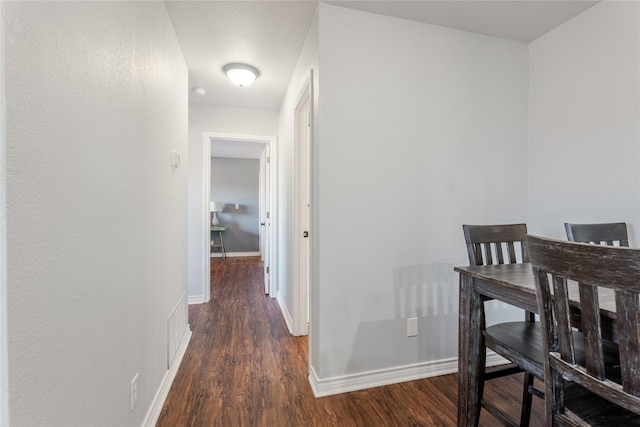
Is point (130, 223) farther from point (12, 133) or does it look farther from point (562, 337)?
point (562, 337)

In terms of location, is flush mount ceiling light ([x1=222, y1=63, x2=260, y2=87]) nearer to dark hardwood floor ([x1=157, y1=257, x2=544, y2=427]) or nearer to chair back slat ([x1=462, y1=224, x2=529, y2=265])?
chair back slat ([x1=462, y1=224, x2=529, y2=265])

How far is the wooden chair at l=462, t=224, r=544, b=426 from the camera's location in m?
1.14

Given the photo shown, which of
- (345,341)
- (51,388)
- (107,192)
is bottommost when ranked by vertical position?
(345,341)

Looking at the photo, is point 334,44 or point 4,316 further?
point 334,44

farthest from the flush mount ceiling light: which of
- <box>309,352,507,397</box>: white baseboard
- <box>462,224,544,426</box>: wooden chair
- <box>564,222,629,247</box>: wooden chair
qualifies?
<box>564,222,629,247</box>: wooden chair

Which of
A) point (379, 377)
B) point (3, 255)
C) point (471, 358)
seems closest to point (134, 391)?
point (3, 255)

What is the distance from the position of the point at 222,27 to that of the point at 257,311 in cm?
265

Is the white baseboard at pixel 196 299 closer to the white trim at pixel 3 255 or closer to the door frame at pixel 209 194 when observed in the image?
the door frame at pixel 209 194

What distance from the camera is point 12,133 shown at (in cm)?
62

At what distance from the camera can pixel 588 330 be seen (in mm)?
777

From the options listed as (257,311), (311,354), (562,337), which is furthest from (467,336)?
(257,311)

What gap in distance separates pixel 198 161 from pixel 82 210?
2.71m

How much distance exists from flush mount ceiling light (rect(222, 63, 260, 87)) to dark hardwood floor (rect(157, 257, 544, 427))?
7.49 feet

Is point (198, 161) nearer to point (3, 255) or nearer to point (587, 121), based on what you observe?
point (3, 255)
